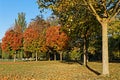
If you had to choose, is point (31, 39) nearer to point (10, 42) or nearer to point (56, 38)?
point (10, 42)

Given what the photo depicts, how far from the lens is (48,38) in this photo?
84.4 m

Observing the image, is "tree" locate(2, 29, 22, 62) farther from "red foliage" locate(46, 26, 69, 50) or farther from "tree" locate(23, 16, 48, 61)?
"red foliage" locate(46, 26, 69, 50)

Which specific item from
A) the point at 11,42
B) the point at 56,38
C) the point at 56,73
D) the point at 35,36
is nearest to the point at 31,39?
the point at 35,36

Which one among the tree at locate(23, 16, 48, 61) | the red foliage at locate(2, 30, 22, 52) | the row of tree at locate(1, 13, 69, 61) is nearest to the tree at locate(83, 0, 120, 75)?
the row of tree at locate(1, 13, 69, 61)

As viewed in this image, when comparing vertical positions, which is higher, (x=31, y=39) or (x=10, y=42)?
(x=31, y=39)

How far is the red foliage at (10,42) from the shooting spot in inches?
3400

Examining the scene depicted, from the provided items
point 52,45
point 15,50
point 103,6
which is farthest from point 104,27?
point 15,50

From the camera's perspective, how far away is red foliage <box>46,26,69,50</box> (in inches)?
3157

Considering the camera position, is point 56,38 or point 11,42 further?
point 11,42

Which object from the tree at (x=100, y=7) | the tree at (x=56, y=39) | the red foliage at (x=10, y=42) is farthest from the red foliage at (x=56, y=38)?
the tree at (x=100, y=7)

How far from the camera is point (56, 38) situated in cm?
8200

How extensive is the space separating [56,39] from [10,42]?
1430cm

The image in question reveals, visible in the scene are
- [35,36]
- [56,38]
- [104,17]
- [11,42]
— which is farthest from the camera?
[35,36]

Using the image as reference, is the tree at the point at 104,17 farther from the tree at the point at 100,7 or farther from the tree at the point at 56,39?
Answer: the tree at the point at 56,39
